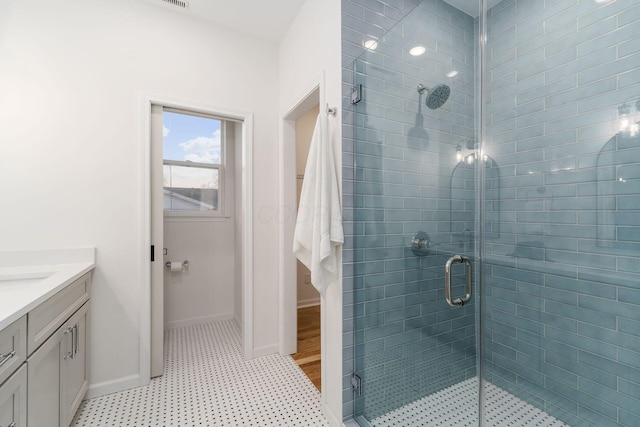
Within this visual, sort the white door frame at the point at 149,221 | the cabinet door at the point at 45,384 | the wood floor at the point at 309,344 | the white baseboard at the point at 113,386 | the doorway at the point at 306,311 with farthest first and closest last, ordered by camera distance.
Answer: the doorway at the point at 306,311
the wood floor at the point at 309,344
the white door frame at the point at 149,221
the white baseboard at the point at 113,386
the cabinet door at the point at 45,384

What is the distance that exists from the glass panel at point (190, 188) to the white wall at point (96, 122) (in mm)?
1000

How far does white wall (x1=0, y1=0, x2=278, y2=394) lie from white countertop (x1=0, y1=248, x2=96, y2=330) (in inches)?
2.3

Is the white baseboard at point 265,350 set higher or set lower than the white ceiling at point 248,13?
lower

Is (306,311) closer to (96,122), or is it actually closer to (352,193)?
(352,193)

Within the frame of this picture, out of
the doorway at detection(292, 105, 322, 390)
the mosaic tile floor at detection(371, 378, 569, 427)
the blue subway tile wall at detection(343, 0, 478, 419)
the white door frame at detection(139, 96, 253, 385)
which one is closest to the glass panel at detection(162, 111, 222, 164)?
the white door frame at detection(139, 96, 253, 385)

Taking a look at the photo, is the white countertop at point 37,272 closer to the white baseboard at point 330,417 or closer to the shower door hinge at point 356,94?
the white baseboard at point 330,417

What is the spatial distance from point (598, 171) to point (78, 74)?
307cm

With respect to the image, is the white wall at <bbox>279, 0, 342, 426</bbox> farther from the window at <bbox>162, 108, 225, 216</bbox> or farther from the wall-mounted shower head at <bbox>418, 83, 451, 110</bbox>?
the window at <bbox>162, 108, 225, 216</bbox>

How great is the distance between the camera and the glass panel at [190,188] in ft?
9.43

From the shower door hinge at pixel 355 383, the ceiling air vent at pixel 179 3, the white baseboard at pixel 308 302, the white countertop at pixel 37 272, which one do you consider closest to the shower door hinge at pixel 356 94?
the ceiling air vent at pixel 179 3

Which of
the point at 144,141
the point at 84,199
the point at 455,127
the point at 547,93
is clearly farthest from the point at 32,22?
the point at 547,93

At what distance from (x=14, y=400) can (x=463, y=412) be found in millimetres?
1894

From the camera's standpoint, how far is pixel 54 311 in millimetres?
1274

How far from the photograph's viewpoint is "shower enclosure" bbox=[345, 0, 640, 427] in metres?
1.31
